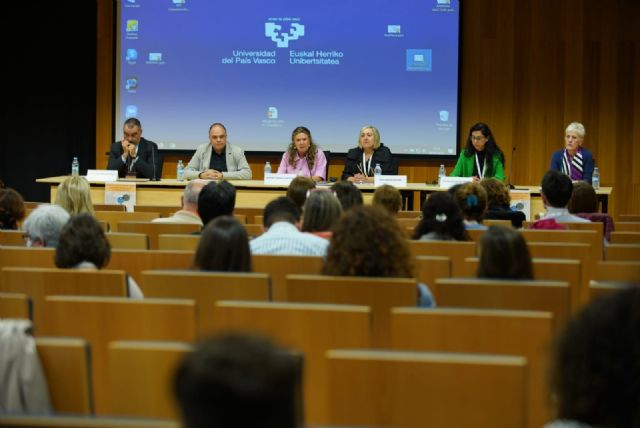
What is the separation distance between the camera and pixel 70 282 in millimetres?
3668

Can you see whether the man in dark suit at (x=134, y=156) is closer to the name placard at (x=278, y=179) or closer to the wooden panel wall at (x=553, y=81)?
the name placard at (x=278, y=179)

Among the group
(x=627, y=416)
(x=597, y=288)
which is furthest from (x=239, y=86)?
(x=627, y=416)

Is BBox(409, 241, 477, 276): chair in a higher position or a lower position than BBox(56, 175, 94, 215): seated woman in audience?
lower

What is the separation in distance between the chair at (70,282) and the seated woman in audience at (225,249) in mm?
397

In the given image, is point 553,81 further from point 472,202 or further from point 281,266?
point 281,266

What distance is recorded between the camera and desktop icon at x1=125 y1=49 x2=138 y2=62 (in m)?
11.9

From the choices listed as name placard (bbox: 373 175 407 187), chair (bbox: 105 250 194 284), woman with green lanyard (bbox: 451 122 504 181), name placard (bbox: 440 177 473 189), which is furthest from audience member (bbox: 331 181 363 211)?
woman with green lanyard (bbox: 451 122 504 181)

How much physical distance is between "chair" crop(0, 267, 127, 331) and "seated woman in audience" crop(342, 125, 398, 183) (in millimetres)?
6406

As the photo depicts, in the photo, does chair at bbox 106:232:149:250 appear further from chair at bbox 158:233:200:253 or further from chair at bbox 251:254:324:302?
chair at bbox 251:254:324:302

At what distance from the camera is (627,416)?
162cm

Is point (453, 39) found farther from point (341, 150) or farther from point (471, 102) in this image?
point (341, 150)

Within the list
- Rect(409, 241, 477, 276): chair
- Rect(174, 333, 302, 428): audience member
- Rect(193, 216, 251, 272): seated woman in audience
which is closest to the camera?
Rect(174, 333, 302, 428): audience member

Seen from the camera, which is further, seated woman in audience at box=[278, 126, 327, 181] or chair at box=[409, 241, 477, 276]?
seated woman in audience at box=[278, 126, 327, 181]

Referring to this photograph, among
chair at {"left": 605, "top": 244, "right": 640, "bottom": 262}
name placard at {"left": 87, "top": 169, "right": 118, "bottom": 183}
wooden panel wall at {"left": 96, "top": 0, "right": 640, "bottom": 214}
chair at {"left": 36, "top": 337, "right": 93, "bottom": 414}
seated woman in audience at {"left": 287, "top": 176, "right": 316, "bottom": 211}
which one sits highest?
wooden panel wall at {"left": 96, "top": 0, "right": 640, "bottom": 214}
